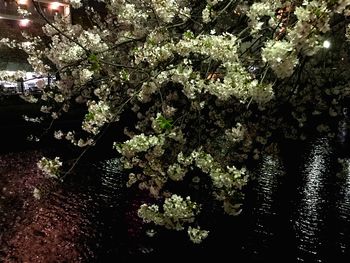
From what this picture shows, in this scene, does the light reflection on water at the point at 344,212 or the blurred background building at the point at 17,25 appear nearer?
the light reflection on water at the point at 344,212

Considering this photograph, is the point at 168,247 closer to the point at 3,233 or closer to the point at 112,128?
the point at 3,233

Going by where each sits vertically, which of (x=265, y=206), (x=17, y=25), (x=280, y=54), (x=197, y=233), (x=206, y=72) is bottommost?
(x=197, y=233)

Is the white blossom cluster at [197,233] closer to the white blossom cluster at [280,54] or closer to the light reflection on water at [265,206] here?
the white blossom cluster at [280,54]

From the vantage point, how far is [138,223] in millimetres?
13047

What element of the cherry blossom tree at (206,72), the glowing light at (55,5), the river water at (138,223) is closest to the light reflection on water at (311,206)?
the river water at (138,223)

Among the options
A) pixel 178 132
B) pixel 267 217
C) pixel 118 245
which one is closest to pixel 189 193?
pixel 267 217

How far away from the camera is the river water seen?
1119 cm

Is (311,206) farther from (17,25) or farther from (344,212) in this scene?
(17,25)

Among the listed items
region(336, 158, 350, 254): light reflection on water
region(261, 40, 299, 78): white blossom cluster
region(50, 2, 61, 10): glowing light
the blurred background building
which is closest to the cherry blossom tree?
region(261, 40, 299, 78): white blossom cluster

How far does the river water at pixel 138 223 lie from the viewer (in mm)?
11188

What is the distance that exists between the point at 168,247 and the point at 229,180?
6396mm

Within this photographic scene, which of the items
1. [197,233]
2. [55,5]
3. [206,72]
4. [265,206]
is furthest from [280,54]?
[55,5]

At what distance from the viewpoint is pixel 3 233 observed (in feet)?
38.7

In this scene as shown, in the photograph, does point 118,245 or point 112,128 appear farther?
point 112,128
